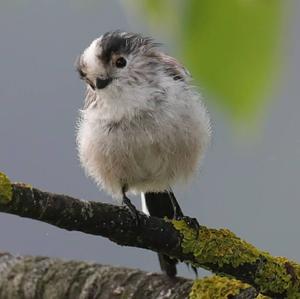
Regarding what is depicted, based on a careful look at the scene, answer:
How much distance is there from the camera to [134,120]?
2.68 metres

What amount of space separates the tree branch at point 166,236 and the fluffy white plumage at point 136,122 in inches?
22.3

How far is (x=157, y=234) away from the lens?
2.00 m

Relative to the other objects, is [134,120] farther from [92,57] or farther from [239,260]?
[239,260]

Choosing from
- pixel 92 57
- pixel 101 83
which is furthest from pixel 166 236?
pixel 92 57

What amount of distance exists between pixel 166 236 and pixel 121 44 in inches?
43.4

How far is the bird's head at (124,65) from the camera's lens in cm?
270

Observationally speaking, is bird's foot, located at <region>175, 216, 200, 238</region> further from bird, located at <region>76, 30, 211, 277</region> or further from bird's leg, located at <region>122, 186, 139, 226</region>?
bird, located at <region>76, 30, 211, 277</region>

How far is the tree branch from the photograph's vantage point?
167 centimetres

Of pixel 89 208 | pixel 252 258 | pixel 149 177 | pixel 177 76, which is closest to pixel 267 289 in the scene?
pixel 252 258

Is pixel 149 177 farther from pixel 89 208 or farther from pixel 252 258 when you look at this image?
pixel 89 208

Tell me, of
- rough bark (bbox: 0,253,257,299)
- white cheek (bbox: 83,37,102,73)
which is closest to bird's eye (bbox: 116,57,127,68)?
white cheek (bbox: 83,37,102,73)

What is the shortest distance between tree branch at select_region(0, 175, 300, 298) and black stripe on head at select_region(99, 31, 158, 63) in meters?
0.90

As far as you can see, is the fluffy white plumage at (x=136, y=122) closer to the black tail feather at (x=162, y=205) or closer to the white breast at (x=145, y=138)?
the white breast at (x=145, y=138)

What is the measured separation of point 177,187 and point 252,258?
943 mm
